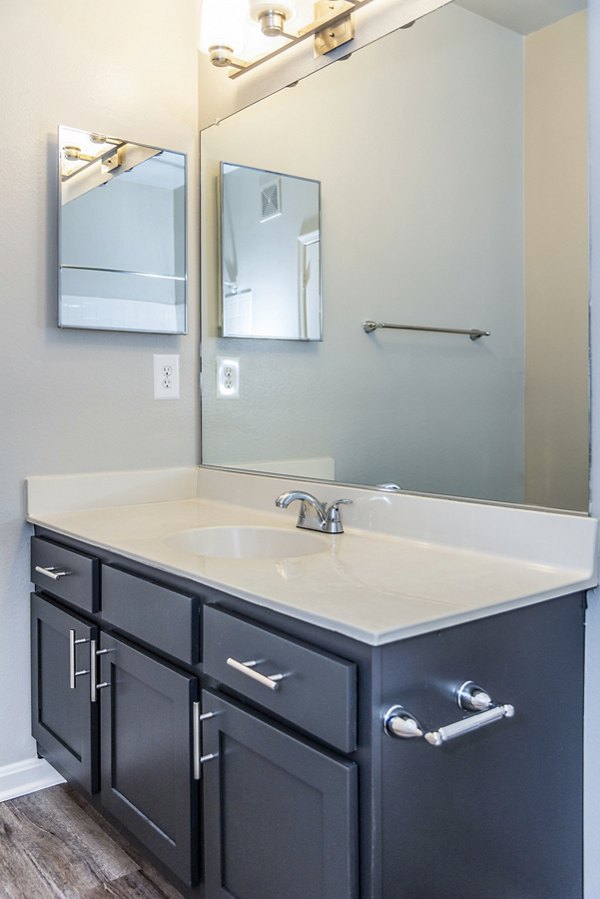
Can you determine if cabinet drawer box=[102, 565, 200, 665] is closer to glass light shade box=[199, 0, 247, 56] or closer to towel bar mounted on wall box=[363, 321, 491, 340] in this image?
towel bar mounted on wall box=[363, 321, 491, 340]

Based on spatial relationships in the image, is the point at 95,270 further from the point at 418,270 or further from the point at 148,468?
the point at 418,270

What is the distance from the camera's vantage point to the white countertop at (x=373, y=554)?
3.48 feet

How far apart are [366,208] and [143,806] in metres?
1.42

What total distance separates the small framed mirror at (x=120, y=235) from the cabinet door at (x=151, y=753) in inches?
36.8

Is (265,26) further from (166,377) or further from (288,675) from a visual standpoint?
(288,675)

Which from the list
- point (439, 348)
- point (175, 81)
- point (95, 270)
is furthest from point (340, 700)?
point (175, 81)

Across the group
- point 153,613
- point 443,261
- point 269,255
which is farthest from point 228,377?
point 153,613

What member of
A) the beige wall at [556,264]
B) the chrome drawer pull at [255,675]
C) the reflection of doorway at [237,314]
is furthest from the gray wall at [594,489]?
the reflection of doorway at [237,314]

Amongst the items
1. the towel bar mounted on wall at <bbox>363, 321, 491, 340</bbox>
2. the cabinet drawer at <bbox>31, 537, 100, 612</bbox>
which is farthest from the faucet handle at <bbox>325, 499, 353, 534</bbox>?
the cabinet drawer at <bbox>31, 537, 100, 612</bbox>

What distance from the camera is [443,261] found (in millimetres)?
1561

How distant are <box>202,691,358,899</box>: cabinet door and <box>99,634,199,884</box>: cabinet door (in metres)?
0.06

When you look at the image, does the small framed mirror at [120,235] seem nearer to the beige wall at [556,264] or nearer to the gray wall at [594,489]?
the beige wall at [556,264]

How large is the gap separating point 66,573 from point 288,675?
870 mm

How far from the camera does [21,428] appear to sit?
1942mm
